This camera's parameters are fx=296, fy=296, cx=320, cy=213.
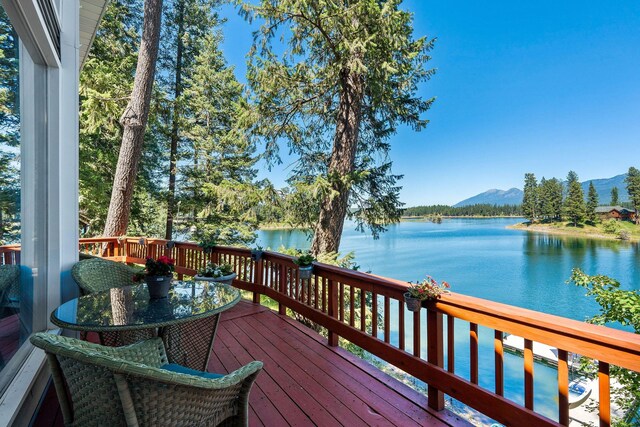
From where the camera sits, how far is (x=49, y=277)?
2.37 m

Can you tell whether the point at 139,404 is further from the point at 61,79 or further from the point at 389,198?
the point at 389,198

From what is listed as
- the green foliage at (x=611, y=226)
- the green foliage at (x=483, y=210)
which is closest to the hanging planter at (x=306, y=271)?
the green foliage at (x=611, y=226)

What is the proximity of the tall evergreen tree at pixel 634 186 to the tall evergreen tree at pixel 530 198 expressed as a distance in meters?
4.30

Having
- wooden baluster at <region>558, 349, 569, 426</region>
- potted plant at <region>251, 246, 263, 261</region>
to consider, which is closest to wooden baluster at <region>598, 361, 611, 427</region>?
wooden baluster at <region>558, 349, 569, 426</region>

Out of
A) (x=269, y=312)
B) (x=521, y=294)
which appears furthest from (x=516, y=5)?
(x=269, y=312)

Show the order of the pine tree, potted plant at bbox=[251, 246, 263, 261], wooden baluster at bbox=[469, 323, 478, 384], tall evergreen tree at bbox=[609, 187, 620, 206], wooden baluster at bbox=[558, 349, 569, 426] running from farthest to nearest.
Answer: tall evergreen tree at bbox=[609, 187, 620, 206] → the pine tree → potted plant at bbox=[251, 246, 263, 261] → wooden baluster at bbox=[469, 323, 478, 384] → wooden baluster at bbox=[558, 349, 569, 426]

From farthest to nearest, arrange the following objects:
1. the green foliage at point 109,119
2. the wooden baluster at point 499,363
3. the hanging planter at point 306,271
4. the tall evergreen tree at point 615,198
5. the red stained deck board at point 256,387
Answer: the tall evergreen tree at point 615,198, the green foliage at point 109,119, the hanging planter at point 306,271, the red stained deck board at point 256,387, the wooden baluster at point 499,363

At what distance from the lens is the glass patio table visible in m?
1.68

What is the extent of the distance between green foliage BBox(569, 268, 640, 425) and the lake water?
4.24 m

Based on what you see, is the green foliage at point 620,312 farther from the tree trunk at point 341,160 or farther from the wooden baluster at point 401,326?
the tree trunk at point 341,160

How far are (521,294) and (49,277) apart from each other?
1747cm

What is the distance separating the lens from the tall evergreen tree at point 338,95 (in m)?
5.83

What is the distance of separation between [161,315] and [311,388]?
127cm

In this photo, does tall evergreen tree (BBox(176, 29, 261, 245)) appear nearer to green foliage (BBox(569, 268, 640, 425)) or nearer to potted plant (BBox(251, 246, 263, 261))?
potted plant (BBox(251, 246, 263, 261))
